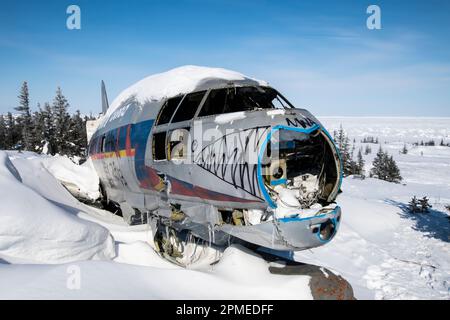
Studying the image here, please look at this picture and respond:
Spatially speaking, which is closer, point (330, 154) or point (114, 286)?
point (114, 286)

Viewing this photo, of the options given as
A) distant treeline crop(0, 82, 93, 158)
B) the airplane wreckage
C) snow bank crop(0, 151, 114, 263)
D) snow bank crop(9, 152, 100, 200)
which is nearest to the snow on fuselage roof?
the airplane wreckage

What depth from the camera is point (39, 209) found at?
565 centimetres

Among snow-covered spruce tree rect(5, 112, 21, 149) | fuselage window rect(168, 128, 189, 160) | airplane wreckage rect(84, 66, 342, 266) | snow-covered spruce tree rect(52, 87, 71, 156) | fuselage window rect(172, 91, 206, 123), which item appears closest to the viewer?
airplane wreckage rect(84, 66, 342, 266)

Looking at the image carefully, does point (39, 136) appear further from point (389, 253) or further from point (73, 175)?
point (389, 253)

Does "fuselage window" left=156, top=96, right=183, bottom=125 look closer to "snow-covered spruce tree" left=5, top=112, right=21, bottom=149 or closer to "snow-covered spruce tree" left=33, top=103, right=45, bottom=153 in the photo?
"snow-covered spruce tree" left=33, top=103, right=45, bottom=153

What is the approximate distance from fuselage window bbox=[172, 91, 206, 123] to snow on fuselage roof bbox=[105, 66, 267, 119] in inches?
5.1

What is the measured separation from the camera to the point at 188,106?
21.3 feet

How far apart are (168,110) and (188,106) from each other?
56 centimetres

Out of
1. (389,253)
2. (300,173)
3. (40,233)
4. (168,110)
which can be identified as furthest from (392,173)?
(40,233)

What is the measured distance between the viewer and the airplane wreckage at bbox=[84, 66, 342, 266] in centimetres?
489

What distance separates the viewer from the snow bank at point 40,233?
5043mm

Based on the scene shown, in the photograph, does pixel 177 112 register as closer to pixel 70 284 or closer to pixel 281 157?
pixel 281 157
